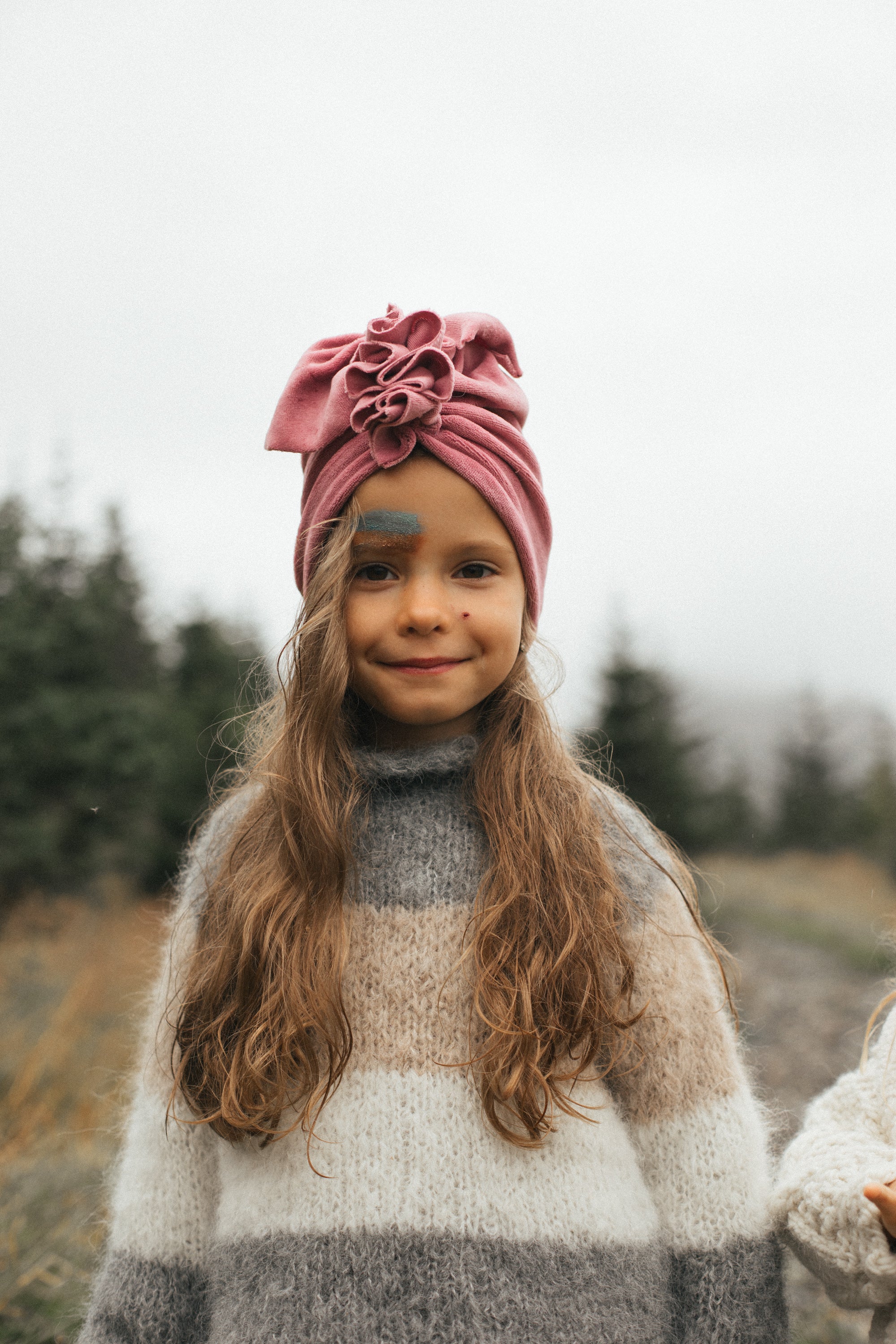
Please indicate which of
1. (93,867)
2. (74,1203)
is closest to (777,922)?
(93,867)

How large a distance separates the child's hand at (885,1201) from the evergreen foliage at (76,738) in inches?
330

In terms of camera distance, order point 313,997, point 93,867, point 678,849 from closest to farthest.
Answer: point 313,997 < point 678,849 < point 93,867

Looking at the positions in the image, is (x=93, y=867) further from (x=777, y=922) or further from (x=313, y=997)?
(x=313, y=997)

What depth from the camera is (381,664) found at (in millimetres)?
Result: 1767

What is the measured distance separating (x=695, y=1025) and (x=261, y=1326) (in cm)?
82

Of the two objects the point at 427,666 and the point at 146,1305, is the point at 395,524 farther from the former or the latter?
the point at 146,1305

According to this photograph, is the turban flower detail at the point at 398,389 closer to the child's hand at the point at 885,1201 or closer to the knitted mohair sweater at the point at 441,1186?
the knitted mohair sweater at the point at 441,1186

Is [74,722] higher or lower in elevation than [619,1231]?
lower

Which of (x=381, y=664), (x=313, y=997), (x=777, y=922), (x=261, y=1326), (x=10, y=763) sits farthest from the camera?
(x=777, y=922)

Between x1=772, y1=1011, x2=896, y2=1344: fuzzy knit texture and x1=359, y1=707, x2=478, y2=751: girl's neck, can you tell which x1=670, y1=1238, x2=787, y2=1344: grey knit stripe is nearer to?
x1=772, y1=1011, x2=896, y2=1344: fuzzy knit texture

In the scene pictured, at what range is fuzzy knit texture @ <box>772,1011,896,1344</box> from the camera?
1.43 metres

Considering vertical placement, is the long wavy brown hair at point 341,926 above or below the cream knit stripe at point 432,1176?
above

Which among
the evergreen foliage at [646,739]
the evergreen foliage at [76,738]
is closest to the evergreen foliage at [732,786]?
the evergreen foliage at [646,739]

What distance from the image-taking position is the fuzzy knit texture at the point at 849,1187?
1434 mm
